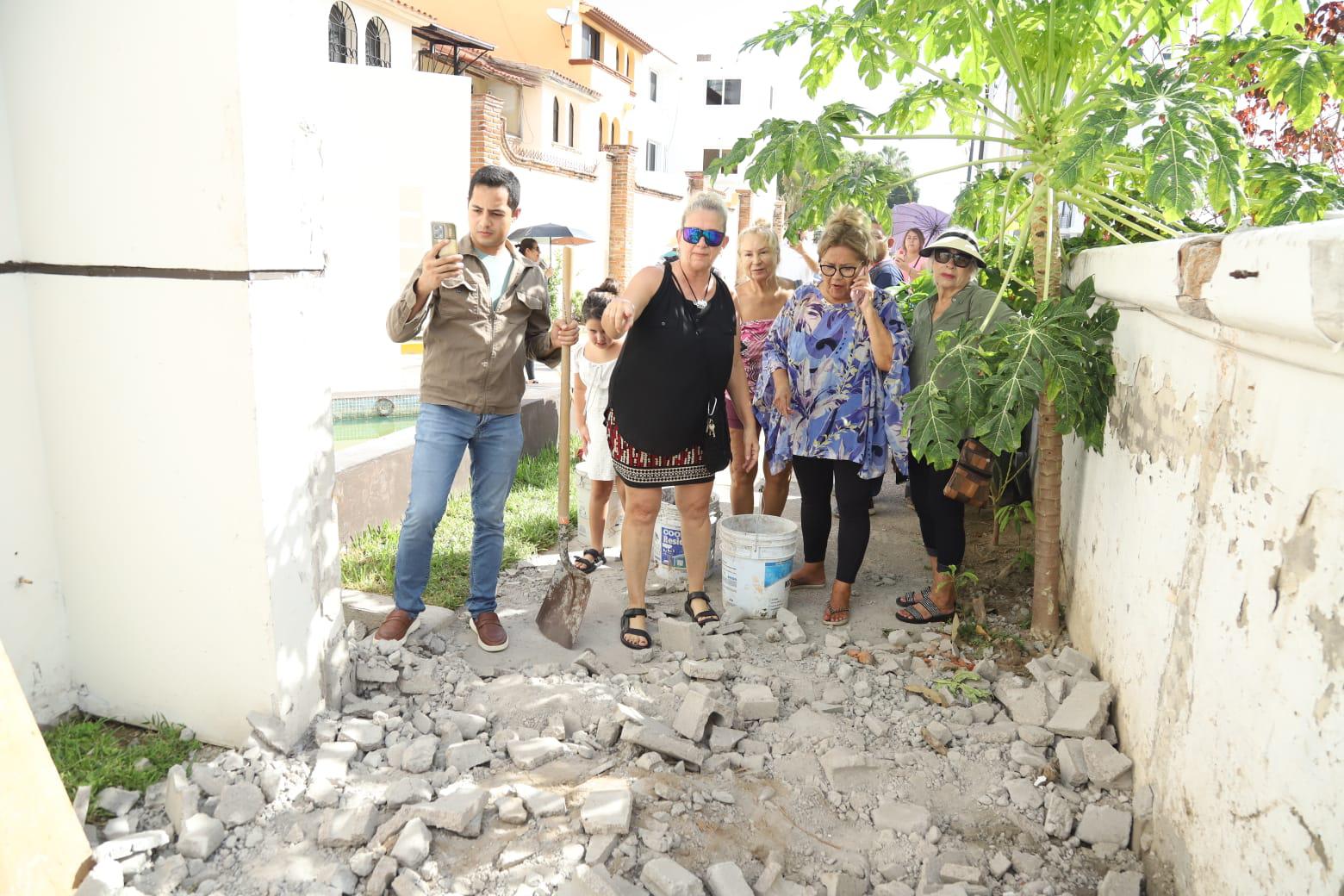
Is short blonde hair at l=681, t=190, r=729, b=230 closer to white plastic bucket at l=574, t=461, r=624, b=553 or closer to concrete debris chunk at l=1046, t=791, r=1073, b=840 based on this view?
white plastic bucket at l=574, t=461, r=624, b=553

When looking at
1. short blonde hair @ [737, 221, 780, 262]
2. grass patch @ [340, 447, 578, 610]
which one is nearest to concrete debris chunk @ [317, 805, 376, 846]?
grass patch @ [340, 447, 578, 610]

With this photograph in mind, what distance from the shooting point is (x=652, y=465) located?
13.4 feet

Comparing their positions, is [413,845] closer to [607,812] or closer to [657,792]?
[607,812]

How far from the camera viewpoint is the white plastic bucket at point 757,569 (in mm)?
4434

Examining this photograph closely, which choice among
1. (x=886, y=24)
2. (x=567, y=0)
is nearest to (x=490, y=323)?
(x=886, y=24)

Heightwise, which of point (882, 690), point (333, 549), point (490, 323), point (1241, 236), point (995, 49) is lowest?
point (882, 690)

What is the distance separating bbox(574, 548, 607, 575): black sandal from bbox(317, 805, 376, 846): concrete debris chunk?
244cm

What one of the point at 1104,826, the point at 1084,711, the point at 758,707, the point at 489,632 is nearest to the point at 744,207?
the point at 489,632

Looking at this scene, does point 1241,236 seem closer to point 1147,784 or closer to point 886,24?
point 1147,784

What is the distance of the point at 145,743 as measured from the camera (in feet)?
10.0

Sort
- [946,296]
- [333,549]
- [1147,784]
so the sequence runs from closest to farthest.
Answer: [1147,784], [333,549], [946,296]

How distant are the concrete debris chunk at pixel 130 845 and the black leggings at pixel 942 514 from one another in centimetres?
328

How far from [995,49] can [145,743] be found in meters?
3.98

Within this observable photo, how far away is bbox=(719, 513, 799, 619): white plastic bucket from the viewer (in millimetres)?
4434
